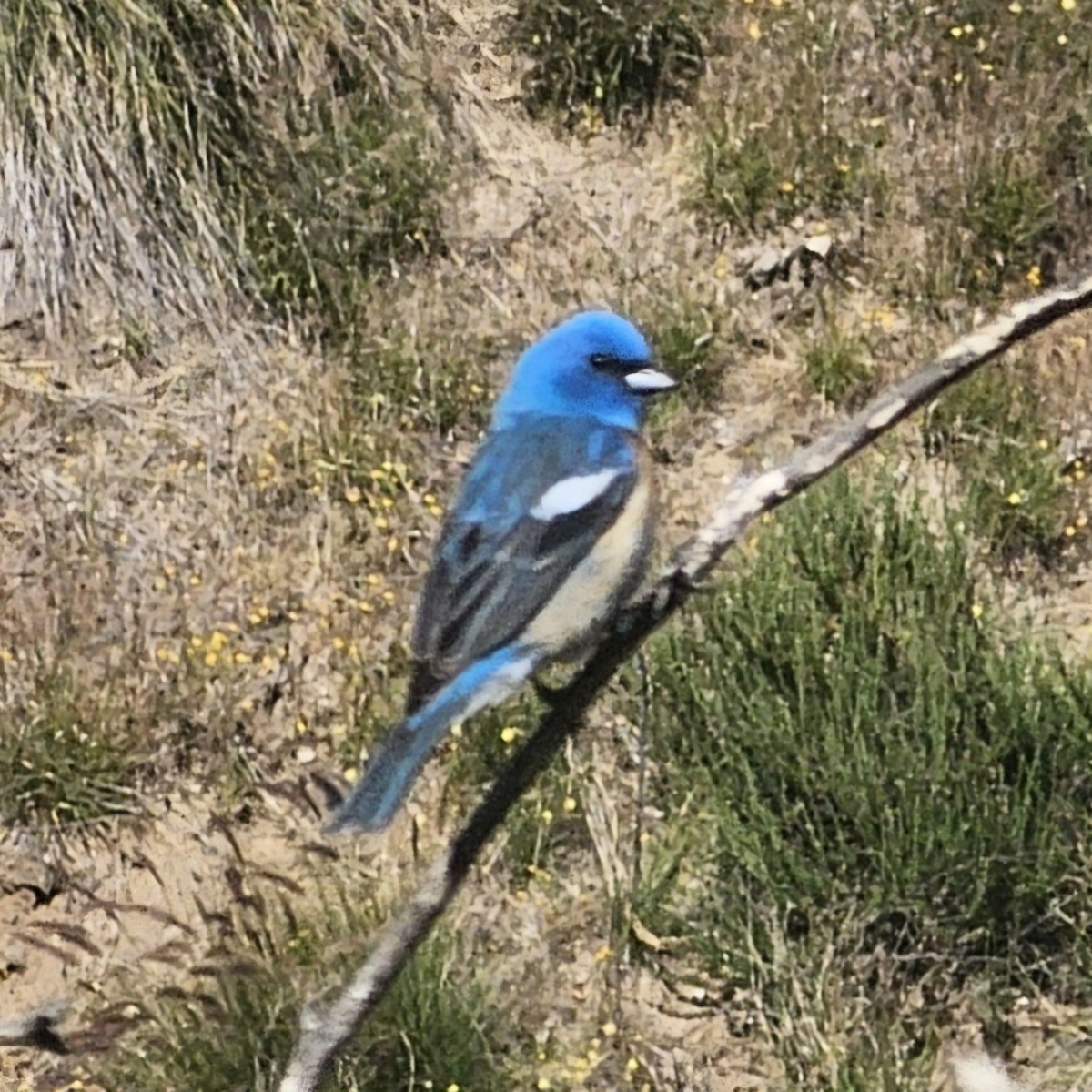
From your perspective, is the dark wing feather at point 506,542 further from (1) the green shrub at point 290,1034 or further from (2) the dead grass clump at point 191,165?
(2) the dead grass clump at point 191,165

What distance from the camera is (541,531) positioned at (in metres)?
2.09

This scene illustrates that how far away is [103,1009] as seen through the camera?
275 cm

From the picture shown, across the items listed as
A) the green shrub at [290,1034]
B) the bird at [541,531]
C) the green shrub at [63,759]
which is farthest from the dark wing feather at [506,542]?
the green shrub at [63,759]

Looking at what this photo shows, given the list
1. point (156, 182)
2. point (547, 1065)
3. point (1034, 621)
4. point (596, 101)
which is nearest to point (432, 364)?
point (156, 182)

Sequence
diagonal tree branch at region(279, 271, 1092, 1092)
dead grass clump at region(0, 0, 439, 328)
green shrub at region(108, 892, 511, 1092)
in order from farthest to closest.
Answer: dead grass clump at region(0, 0, 439, 328) → green shrub at region(108, 892, 511, 1092) → diagonal tree branch at region(279, 271, 1092, 1092)

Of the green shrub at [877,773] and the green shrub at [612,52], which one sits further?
the green shrub at [612,52]

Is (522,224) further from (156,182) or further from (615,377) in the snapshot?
(615,377)

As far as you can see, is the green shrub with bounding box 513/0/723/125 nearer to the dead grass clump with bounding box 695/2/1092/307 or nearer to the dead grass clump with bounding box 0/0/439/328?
the dead grass clump with bounding box 695/2/1092/307

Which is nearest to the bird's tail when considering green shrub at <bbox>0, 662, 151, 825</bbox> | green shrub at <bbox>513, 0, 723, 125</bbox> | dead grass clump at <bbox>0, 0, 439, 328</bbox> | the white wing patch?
the white wing patch

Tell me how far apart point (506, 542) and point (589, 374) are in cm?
33

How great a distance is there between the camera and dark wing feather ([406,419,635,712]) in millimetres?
2002

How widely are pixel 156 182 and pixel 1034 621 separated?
99.5 inches

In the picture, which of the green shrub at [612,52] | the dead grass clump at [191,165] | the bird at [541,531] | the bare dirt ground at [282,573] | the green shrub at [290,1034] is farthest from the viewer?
the green shrub at [612,52]

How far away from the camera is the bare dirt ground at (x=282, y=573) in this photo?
2.89 meters
